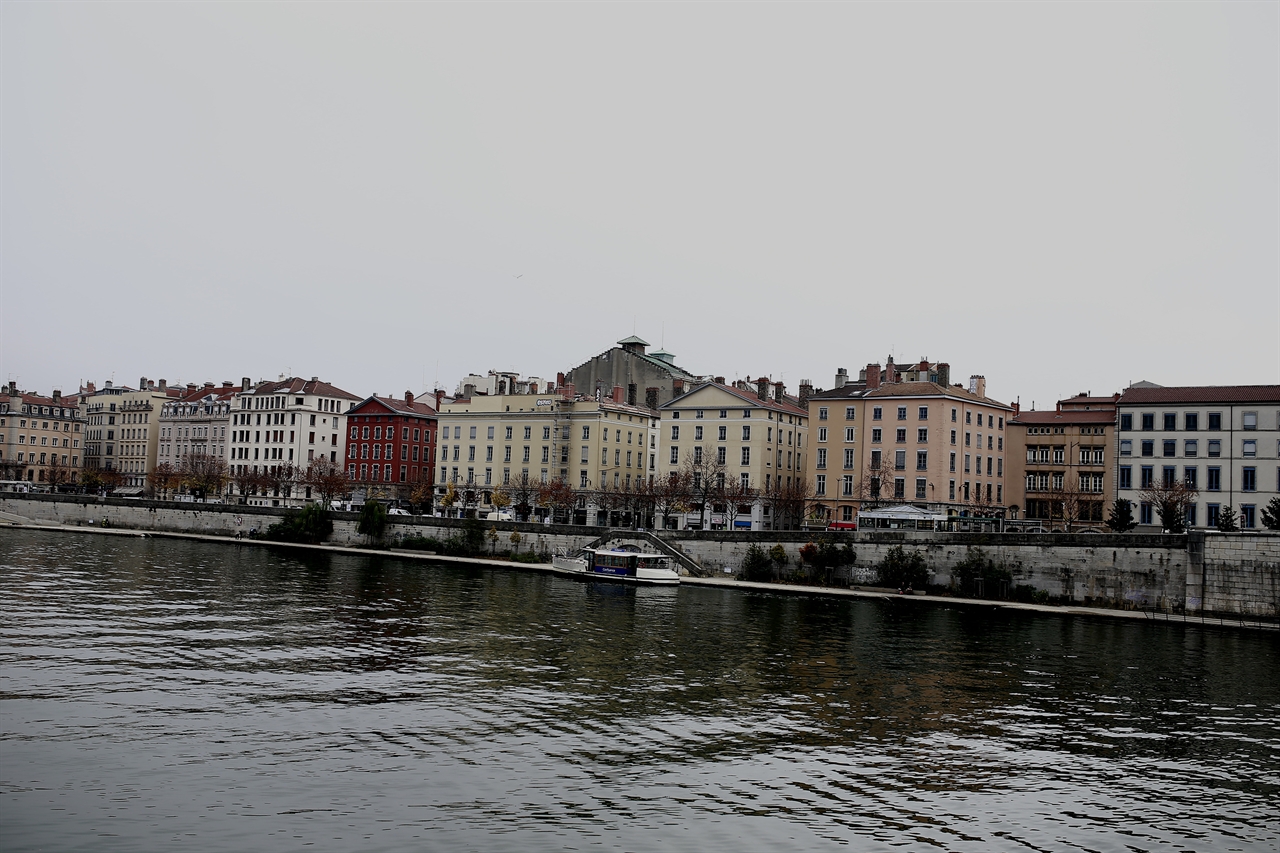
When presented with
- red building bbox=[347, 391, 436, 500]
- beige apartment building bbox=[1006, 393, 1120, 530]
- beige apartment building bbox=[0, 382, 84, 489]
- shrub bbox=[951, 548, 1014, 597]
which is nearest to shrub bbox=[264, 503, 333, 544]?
red building bbox=[347, 391, 436, 500]

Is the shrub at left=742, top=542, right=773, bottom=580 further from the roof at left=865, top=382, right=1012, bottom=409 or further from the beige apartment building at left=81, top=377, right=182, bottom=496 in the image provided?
the beige apartment building at left=81, top=377, right=182, bottom=496

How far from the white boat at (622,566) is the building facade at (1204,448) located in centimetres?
3601

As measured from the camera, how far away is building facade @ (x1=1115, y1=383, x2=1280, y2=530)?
79.9 meters

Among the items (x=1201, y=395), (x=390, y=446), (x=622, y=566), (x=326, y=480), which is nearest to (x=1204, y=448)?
(x=1201, y=395)

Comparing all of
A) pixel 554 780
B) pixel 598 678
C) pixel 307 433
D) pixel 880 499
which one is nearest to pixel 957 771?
pixel 554 780

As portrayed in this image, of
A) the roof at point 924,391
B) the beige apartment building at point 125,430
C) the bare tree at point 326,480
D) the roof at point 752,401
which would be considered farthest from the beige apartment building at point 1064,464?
the beige apartment building at point 125,430

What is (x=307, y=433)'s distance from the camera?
447 ft

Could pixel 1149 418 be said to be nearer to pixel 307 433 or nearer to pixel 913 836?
pixel 913 836

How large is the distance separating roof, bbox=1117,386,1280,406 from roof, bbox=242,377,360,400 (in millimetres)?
93783

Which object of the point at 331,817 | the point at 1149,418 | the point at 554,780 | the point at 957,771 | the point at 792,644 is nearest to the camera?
the point at 331,817

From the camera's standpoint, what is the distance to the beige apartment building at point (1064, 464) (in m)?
89.6

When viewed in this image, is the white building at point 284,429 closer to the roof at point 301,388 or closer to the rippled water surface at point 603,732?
the roof at point 301,388

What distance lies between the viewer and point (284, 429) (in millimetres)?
137125

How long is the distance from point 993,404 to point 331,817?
3272 inches
